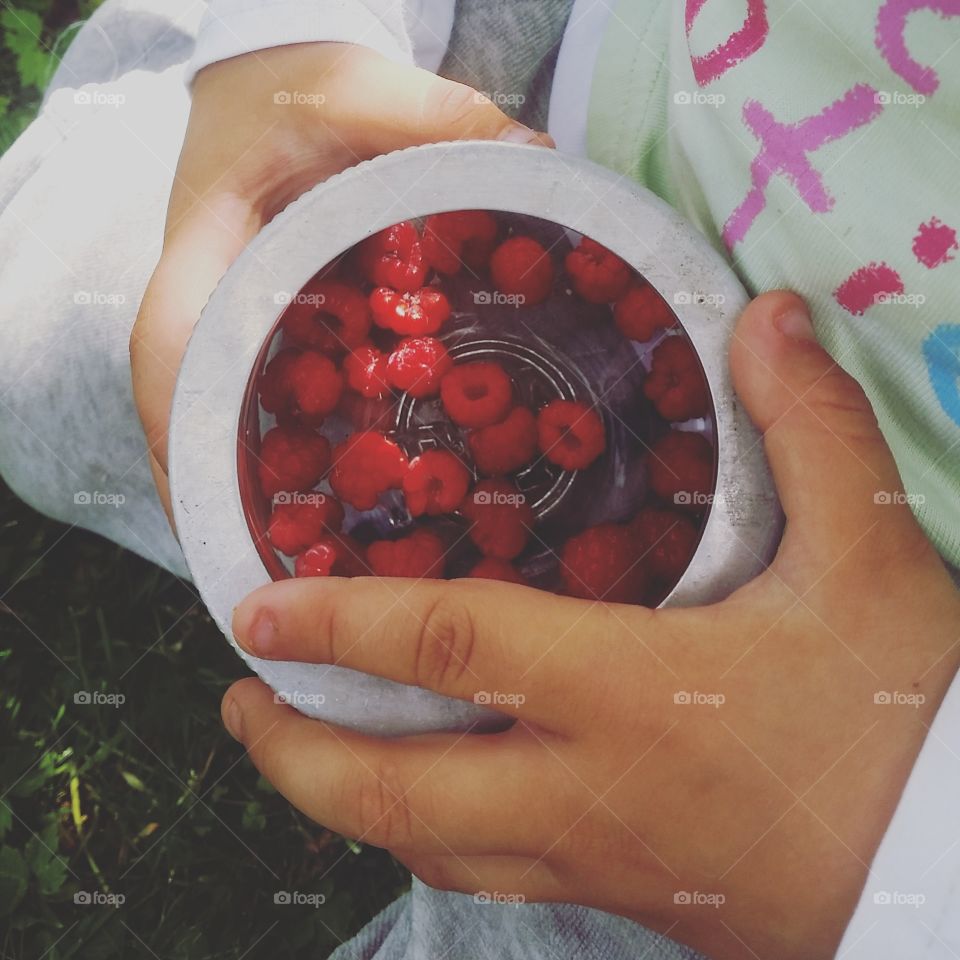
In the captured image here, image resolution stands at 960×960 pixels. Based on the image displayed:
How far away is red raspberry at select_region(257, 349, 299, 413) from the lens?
0.63m

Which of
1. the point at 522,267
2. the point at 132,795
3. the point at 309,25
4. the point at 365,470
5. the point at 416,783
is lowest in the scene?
the point at 132,795

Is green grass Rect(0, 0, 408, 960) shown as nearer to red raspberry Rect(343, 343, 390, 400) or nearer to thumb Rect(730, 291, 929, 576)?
red raspberry Rect(343, 343, 390, 400)

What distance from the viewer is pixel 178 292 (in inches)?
29.1

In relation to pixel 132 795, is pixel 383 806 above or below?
above

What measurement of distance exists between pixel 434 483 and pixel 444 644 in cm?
17

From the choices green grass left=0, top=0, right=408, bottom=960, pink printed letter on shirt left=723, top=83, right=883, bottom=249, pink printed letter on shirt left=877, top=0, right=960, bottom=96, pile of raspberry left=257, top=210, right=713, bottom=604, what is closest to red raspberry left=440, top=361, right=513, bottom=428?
pile of raspberry left=257, top=210, right=713, bottom=604

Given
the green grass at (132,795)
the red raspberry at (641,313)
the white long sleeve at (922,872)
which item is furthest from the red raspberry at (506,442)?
the green grass at (132,795)

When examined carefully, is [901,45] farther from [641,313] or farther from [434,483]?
[434,483]

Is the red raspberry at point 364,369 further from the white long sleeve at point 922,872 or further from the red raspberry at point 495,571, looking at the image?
the white long sleeve at point 922,872

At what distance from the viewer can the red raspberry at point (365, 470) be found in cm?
65

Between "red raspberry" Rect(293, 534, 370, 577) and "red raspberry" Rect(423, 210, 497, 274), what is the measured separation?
8.3 inches

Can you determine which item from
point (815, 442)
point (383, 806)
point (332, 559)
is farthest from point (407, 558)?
point (815, 442)

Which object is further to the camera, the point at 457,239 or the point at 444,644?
the point at 457,239

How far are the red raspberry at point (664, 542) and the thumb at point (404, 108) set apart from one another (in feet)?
0.92
